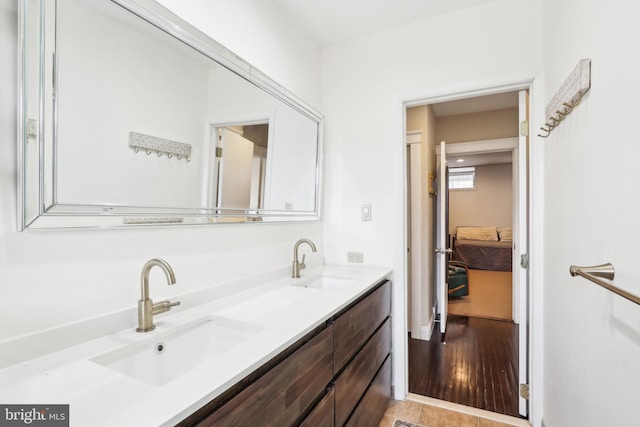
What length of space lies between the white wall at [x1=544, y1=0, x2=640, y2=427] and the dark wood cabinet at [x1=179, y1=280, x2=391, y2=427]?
33.6 inches

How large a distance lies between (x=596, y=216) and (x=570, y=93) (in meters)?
0.50

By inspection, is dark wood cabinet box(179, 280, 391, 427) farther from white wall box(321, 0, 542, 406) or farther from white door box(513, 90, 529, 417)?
white door box(513, 90, 529, 417)

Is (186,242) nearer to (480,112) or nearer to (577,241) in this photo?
(577,241)

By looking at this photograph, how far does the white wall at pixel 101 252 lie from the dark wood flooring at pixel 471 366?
156 cm

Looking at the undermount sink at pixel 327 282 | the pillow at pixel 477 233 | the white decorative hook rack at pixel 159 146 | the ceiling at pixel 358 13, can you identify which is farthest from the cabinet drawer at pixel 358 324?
the pillow at pixel 477 233

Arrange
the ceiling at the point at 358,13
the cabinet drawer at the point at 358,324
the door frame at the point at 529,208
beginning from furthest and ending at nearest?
the ceiling at the point at 358,13, the door frame at the point at 529,208, the cabinet drawer at the point at 358,324

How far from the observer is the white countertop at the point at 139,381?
2.03ft

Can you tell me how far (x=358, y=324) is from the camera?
5.04 ft

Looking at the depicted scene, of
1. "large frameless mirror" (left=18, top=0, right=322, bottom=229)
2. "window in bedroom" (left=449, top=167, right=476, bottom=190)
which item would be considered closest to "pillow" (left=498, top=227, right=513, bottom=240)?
"window in bedroom" (left=449, top=167, right=476, bottom=190)

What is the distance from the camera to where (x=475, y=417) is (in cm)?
191

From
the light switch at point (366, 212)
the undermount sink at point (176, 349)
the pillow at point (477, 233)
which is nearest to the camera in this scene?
the undermount sink at point (176, 349)

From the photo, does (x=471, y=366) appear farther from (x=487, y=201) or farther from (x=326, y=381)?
(x=487, y=201)

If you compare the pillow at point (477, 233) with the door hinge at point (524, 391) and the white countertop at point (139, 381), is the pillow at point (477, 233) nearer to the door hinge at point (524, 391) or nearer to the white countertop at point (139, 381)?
the door hinge at point (524, 391)

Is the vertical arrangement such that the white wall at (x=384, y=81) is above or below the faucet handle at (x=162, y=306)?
above
